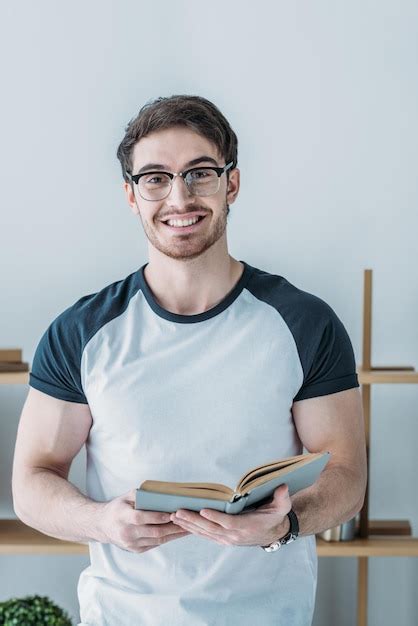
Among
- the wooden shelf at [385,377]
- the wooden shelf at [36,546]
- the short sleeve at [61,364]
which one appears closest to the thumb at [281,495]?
the short sleeve at [61,364]

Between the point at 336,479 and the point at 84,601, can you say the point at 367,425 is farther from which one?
the point at 84,601

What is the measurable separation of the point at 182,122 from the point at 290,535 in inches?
32.3

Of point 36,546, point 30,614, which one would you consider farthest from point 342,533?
point 30,614

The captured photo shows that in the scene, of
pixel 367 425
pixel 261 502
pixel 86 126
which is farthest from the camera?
pixel 86 126

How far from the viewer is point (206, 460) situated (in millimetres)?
1875

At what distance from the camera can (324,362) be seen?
1.95 metres

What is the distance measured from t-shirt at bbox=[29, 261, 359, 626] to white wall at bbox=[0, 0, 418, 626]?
1004 millimetres

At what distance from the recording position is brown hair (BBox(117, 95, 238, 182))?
6.44ft

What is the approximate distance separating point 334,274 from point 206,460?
1.23 meters

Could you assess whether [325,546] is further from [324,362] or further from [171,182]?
[171,182]

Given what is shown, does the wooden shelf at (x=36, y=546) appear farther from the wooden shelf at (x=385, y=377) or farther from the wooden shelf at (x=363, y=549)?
the wooden shelf at (x=385, y=377)

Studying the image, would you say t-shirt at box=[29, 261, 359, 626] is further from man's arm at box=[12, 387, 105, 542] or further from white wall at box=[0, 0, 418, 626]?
white wall at box=[0, 0, 418, 626]

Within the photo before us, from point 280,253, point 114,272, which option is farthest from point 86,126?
point 280,253

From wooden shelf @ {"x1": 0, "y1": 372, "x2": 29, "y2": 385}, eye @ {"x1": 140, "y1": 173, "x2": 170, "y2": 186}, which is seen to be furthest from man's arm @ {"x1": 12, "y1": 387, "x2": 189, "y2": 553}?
wooden shelf @ {"x1": 0, "y1": 372, "x2": 29, "y2": 385}
